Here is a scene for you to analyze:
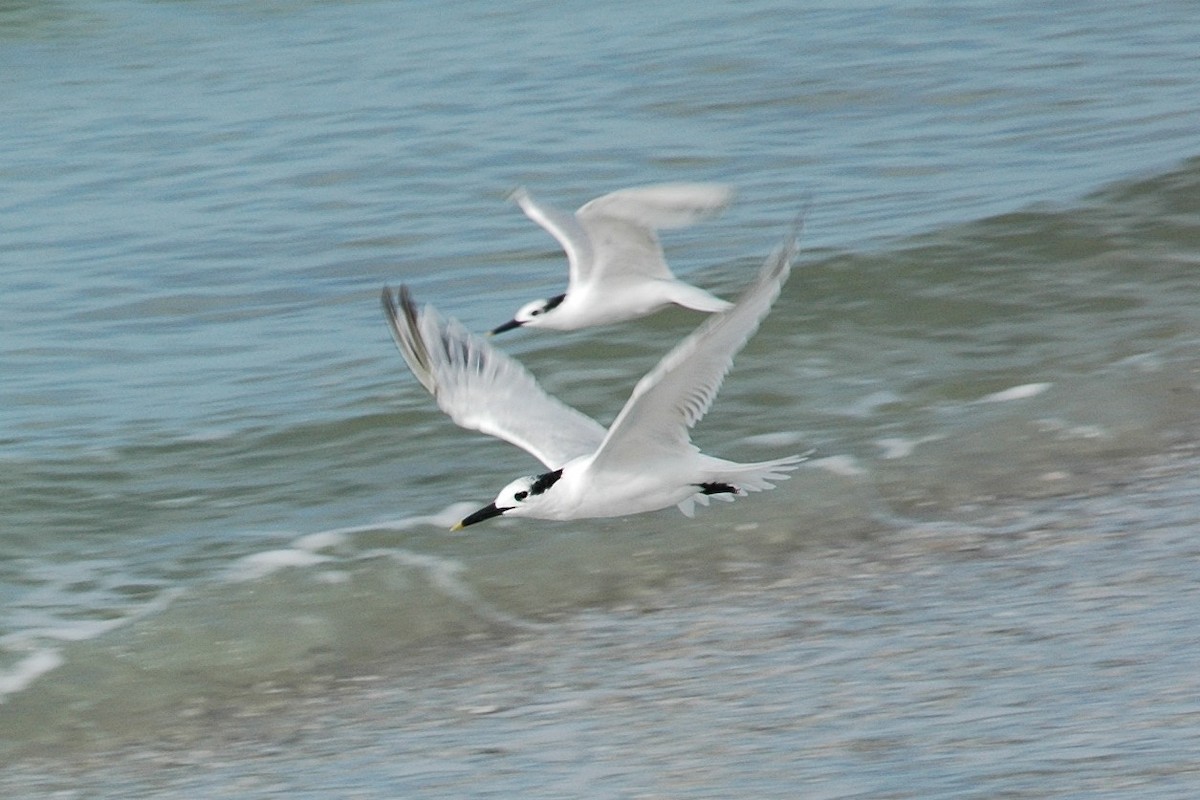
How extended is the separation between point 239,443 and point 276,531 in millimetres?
1177

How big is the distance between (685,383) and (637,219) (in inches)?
112

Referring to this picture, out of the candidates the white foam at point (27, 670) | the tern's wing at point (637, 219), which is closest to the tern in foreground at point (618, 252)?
the tern's wing at point (637, 219)

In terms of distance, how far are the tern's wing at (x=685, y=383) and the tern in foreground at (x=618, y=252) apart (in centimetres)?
230

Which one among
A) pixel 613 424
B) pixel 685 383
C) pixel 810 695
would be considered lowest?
pixel 810 695

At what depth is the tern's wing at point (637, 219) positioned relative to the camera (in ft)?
28.3

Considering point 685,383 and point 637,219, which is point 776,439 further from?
point 685,383

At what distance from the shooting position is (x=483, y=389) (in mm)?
7004

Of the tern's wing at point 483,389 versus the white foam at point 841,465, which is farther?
the white foam at point 841,465

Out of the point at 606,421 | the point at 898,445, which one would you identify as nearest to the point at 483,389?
the point at 898,445

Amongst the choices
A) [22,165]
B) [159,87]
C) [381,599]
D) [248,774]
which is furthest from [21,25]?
[248,774]

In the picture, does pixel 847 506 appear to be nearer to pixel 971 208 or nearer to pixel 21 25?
pixel 971 208

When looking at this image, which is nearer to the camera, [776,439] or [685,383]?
[685,383]

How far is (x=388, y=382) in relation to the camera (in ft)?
31.5

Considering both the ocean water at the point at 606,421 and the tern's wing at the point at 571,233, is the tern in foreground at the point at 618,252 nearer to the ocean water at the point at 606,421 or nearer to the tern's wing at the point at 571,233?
the tern's wing at the point at 571,233
